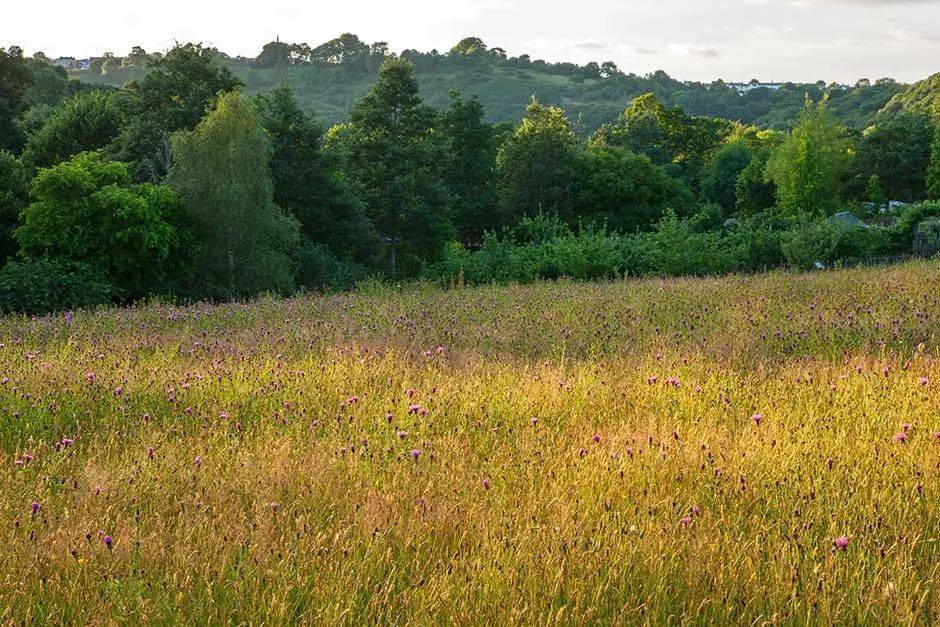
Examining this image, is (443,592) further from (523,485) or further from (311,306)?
(311,306)

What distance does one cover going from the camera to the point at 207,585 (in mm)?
2822

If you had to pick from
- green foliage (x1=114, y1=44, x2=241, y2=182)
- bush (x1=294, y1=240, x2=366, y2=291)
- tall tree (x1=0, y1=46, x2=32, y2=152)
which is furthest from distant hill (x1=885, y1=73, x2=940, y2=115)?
tall tree (x1=0, y1=46, x2=32, y2=152)

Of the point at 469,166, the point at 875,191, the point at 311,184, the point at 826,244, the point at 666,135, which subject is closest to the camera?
the point at 826,244

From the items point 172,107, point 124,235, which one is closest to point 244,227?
point 124,235

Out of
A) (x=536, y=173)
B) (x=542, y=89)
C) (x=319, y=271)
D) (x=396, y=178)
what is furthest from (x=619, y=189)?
(x=542, y=89)

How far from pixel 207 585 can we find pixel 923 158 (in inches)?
2774

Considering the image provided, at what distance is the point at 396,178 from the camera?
3769 cm

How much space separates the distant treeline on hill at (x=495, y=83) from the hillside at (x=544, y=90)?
206 mm

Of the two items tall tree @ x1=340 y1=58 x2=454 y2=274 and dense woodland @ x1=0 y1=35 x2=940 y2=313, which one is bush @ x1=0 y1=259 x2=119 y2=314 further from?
tall tree @ x1=340 y1=58 x2=454 y2=274

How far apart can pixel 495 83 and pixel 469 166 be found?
121468 millimetres

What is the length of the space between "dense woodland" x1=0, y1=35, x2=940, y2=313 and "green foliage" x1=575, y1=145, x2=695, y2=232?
0.49ft

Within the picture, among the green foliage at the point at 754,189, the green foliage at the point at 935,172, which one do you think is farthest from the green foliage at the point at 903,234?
the green foliage at the point at 935,172

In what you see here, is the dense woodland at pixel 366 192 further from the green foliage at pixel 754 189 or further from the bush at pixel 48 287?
the green foliage at pixel 754 189

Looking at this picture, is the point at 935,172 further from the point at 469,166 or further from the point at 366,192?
the point at 366,192
